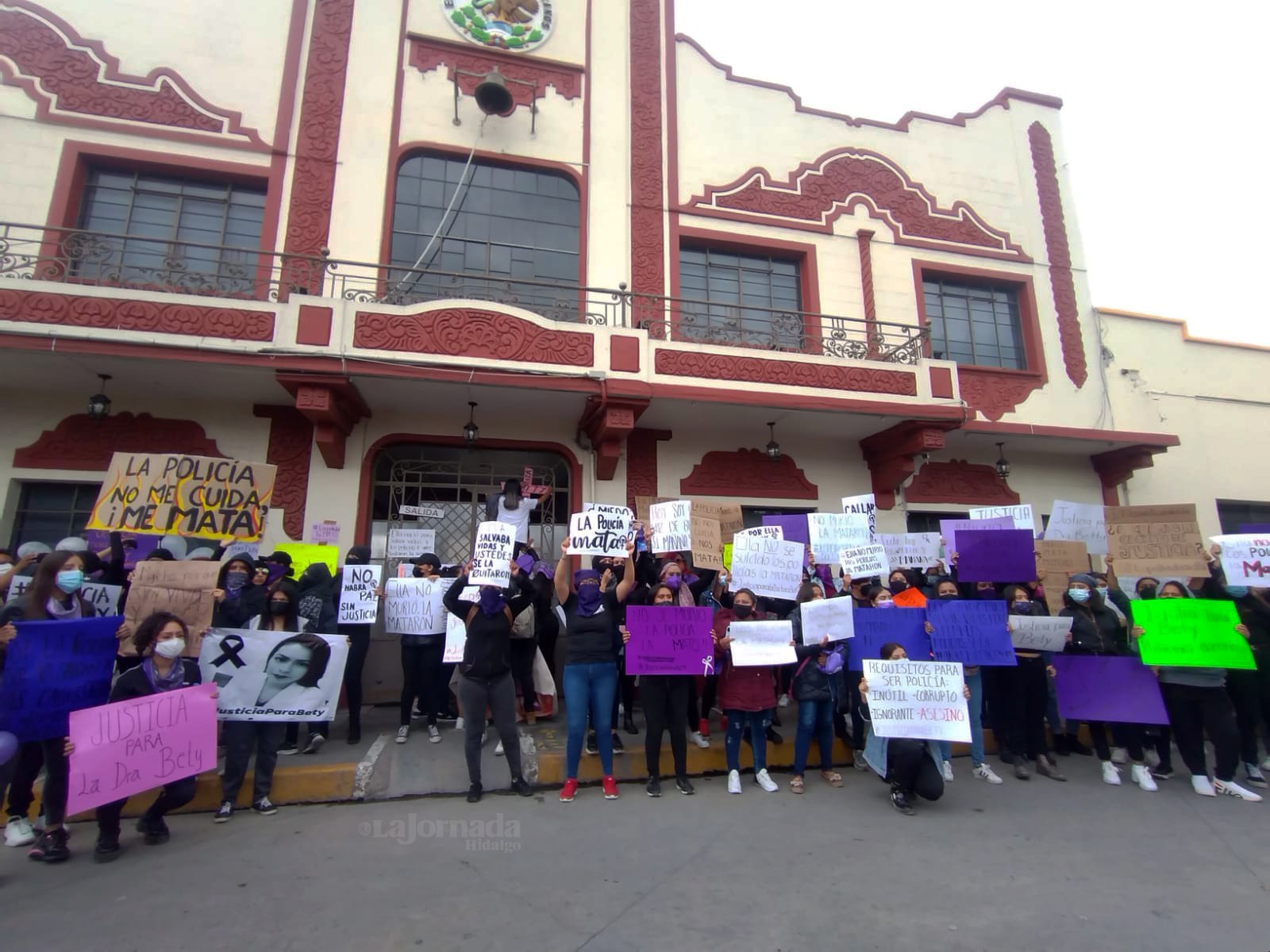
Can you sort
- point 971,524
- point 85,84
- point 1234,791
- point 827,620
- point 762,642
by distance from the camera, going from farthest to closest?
point 85,84, point 971,524, point 827,620, point 762,642, point 1234,791

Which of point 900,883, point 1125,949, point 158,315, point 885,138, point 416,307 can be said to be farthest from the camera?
point 885,138

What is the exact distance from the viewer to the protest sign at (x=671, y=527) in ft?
20.3

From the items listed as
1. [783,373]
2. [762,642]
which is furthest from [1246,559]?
[783,373]

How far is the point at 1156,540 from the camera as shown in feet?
23.0

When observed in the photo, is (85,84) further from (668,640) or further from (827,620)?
(827,620)

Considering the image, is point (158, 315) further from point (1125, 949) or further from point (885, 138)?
point (885, 138)

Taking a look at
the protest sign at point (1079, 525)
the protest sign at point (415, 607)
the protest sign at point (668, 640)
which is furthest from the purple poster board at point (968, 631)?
the protest sign at point (415, 607)

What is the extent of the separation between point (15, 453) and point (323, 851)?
23.4 ft

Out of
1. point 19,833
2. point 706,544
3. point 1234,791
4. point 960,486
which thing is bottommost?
point 1234,791

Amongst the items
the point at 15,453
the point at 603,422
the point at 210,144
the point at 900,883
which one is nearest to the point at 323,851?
the point at 900,883

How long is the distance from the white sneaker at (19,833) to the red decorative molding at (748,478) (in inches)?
290

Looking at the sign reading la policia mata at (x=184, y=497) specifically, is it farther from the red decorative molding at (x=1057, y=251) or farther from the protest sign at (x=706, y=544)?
the red decorative molding at (x=1057, y=251)

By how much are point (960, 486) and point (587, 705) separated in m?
8.06

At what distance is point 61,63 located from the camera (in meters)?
8.93
